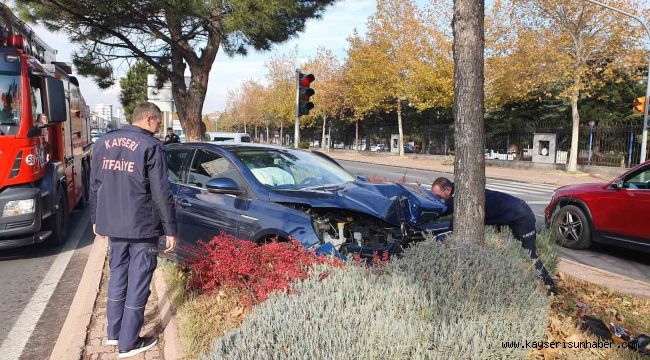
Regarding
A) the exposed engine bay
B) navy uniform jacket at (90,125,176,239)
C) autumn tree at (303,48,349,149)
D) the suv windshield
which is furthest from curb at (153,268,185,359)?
autumn tree at (303,48,349,149)

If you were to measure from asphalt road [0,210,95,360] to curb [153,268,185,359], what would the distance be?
0.88m

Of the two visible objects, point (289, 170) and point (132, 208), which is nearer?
point (132, 208)

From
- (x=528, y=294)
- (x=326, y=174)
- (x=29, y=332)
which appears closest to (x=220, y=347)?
(x=528, y=294)

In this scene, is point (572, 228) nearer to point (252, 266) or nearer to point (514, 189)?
point (252, 266)

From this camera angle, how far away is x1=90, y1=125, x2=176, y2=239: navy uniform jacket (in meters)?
3.38

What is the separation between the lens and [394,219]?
4457 millimetres

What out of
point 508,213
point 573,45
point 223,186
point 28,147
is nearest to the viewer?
point 223,186

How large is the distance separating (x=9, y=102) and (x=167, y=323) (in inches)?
171

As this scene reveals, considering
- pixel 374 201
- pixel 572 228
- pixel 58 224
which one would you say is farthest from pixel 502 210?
pixel 58 224

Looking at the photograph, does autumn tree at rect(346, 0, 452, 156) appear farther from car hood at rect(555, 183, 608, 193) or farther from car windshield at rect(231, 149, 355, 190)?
car windshield at rect(231, 149, 355, 190)

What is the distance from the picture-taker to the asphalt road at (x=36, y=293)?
4.11m

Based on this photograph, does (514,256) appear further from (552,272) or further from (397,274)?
(552,272)

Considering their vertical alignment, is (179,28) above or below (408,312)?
above

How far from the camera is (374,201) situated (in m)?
4.54
